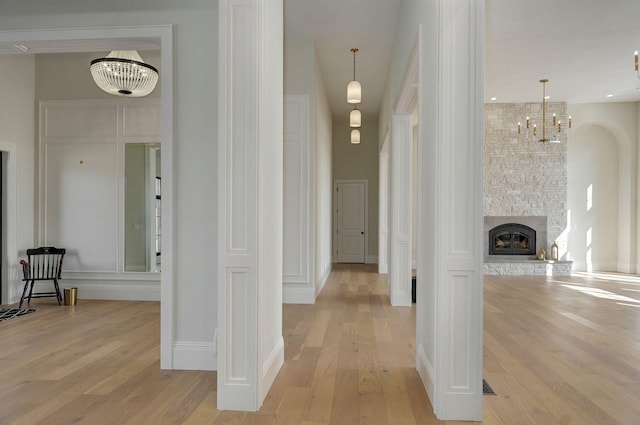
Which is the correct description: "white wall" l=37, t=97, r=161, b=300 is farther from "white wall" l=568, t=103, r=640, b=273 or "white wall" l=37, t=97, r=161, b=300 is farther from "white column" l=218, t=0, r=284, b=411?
"white wall" l=568, t=103, r=640, b=273

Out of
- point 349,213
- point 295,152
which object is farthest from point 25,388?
point 349,213

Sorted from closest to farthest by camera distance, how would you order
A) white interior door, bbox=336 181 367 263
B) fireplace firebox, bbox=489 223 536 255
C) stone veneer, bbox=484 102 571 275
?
stone veneer, bbox=484 102 571 275 → fireplace firebox, bbox=489 223 536 255 → white interior door, bbox=336 181 367 263

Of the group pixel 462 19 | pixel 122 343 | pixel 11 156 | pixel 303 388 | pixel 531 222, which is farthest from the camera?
pixel 531 222

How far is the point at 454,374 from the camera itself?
103 inches

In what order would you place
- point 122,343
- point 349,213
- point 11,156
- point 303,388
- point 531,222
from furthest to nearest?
point 349,213 → point 531,222 → point 11,156 → point 122,343 → point 303,388

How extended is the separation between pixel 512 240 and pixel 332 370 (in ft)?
25.0

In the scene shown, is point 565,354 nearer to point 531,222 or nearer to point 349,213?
point 531,222

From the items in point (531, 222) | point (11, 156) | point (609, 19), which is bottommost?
point (531, 222)

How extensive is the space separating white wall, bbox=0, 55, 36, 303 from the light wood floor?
0.80 metres

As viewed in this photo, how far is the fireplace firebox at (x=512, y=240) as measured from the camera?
9766mm

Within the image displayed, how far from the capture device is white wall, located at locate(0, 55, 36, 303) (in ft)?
19.8

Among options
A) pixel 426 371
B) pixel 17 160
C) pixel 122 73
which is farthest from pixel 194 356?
pixel 17 160

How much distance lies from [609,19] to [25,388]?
6985 millimetres

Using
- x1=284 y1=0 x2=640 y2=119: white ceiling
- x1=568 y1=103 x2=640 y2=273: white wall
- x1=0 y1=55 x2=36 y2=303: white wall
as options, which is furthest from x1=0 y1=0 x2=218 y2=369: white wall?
x1=568 y1=103 x2=640 y2=273: white wall
